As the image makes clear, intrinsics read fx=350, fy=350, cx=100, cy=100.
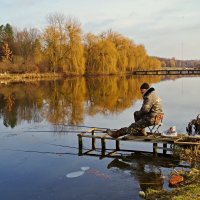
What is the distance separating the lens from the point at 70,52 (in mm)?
65000

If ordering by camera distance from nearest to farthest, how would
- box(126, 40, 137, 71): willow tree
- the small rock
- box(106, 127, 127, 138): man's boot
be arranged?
the small rock
box(106, 127, 127, 138): man's boot
box(126, 40, 137, 71): willow tree

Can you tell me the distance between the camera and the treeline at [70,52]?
6569 centimetres

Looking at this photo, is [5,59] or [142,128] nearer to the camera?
[142,128]

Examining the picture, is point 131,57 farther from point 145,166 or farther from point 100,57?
point 145,166

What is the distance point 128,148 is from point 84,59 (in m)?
56.4

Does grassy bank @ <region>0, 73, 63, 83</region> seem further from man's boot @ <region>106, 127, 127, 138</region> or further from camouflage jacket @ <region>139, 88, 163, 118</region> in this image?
camouflage jacket @ <region>139, 88, 163, 118</region>

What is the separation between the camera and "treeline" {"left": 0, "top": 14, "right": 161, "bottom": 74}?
216ft

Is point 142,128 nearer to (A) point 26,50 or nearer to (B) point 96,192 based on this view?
(B) point 96,192

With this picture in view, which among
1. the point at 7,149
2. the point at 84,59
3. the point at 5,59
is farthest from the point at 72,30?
the point at 7,149

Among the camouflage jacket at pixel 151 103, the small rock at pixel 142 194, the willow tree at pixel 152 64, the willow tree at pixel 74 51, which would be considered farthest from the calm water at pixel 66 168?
the willow tree at pixel 152 64

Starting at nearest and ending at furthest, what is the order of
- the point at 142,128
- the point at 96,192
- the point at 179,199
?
the point at 179,199 → the point at 96,192 → the point at 142,128

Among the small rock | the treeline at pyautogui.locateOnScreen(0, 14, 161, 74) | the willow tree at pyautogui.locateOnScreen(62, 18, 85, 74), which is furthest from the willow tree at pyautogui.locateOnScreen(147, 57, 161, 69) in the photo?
the small rock

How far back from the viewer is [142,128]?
11.0 meters

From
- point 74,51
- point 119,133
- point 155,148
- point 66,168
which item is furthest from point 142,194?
point 74,51
